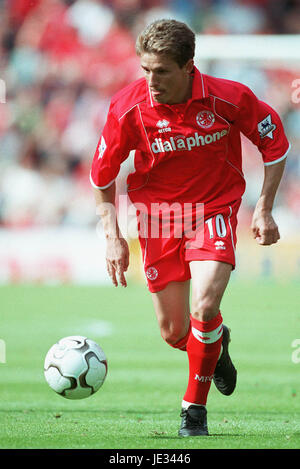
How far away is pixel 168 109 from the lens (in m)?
5.01

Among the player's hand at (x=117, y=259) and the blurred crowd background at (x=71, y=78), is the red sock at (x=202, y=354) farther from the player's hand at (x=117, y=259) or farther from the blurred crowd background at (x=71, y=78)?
the blurred crowd background at (x=71, y=78)

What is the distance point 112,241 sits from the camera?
5.04 meters

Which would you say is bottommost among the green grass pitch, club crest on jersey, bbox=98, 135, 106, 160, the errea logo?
the green grass pitch

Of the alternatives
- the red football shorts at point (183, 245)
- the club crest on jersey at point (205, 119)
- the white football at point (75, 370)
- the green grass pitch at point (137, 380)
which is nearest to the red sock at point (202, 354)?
the green grass pitch at point (137, 380)

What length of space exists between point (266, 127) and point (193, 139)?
18.0 inches

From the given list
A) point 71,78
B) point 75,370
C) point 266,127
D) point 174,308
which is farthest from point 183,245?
point 71,78

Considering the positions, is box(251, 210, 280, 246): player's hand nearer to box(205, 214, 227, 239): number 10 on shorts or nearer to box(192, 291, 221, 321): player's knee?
box(205, 214, 227, 239): number 10 on shorts

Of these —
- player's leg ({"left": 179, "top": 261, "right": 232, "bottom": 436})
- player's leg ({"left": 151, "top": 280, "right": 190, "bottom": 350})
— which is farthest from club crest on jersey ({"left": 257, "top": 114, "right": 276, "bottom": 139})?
player's leg ({"left": 151, "top": 280, "right": 190, "bottom": 350})

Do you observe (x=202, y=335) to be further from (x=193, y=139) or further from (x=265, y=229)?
(x=193, y=139)

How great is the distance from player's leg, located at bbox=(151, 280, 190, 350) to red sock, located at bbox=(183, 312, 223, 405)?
0.43 metres

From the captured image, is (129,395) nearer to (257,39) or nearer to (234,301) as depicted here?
(234,301)

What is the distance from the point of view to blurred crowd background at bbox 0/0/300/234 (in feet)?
61.0

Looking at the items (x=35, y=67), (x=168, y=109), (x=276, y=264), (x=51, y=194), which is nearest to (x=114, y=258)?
(x=168, y=109)

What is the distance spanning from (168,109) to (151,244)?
883 mm
